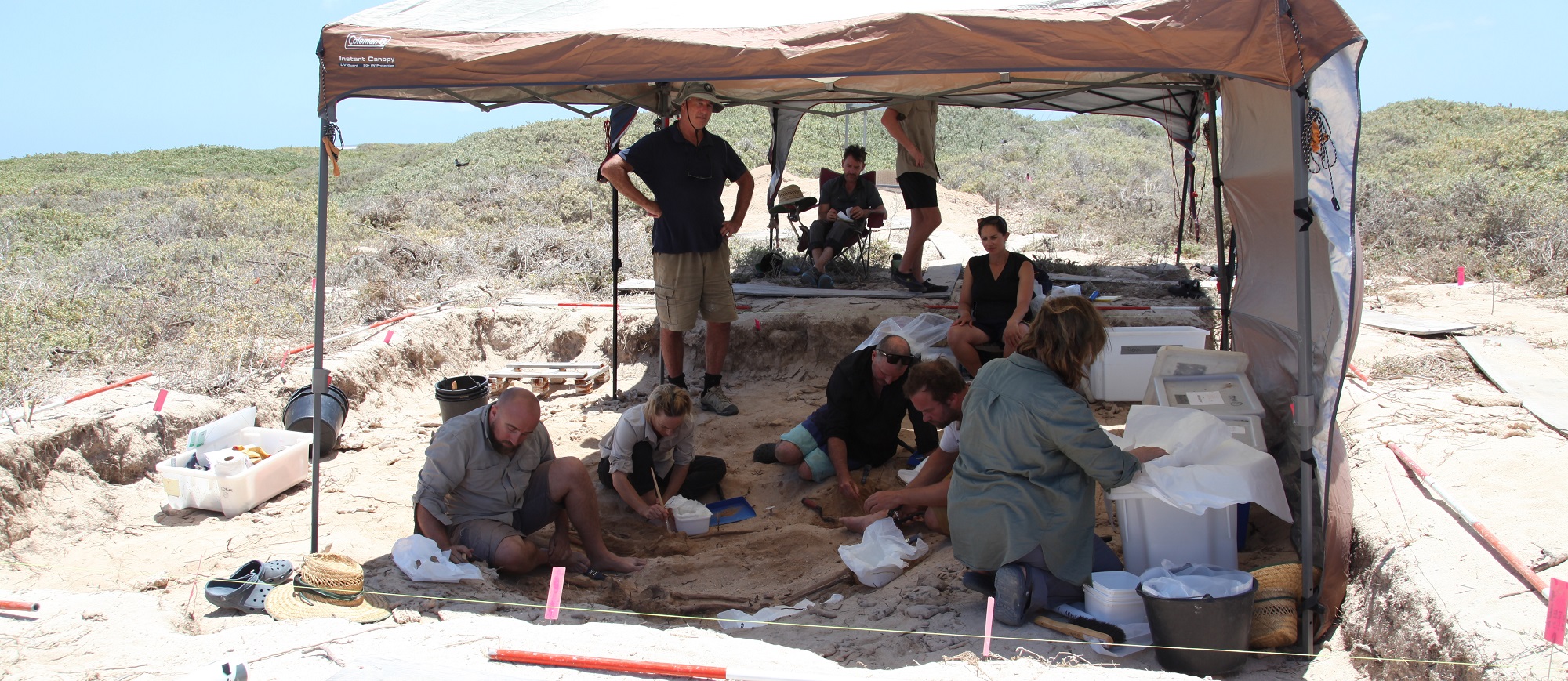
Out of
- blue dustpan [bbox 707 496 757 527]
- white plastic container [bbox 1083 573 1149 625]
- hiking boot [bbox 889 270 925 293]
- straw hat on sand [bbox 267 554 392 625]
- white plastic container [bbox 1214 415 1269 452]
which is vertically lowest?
blue dustpan [bbox 707 496 757 527]

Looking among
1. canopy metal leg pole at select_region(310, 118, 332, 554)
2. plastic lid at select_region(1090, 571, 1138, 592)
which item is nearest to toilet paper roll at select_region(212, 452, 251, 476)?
canopy metal leg pole at select_region(310, 118, 332, 554)

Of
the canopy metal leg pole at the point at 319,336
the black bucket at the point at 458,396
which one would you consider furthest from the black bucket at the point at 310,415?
the canopy metal leg pole at the point at 319,336

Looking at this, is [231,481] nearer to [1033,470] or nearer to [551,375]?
[551,375]

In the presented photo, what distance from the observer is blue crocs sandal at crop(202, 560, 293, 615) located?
3.31m

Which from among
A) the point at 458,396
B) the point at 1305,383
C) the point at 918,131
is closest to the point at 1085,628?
Result: the point at 1305,383

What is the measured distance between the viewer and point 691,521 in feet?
15.0

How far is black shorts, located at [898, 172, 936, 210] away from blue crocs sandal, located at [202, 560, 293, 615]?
5.35 metres

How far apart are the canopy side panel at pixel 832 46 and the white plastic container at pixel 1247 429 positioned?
146 cm

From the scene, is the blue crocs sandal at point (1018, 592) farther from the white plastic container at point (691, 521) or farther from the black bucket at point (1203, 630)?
the white plastic container at point (691, 521)

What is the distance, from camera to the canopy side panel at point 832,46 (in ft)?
10.0

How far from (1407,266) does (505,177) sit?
1528 centimetres

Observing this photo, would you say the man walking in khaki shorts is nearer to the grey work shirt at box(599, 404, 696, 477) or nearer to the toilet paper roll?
the grey work shirt at box(599, 404, 696, 477)

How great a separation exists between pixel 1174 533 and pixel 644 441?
2463 millimetres

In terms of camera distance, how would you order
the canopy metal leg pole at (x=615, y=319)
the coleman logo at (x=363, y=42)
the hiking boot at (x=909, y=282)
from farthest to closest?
the hiking boot at (x=909, y=282) < the canopy metal leg pole at (x=615, y=319) < the coleman logo at (x=363, y=42)
